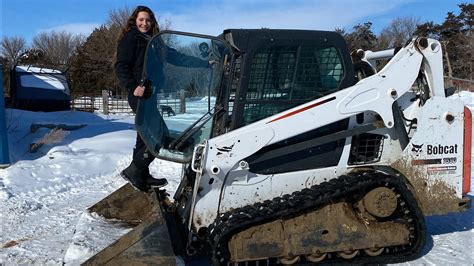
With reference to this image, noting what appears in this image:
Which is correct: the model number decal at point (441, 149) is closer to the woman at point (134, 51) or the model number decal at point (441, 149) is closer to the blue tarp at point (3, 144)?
the woman at point (134, 51)

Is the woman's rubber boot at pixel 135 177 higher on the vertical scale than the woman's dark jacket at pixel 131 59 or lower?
lower

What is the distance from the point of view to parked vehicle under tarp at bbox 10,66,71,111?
17.7 meters

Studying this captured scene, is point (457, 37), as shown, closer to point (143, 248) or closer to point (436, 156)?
point (436, 156)

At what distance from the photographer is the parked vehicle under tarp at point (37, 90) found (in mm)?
17656

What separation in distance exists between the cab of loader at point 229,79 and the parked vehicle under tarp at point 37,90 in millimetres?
14907

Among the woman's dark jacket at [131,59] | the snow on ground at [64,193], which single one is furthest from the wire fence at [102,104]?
the woman's dark jacket at [131,59]

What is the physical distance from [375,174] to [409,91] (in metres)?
1.04

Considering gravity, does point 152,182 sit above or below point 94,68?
below

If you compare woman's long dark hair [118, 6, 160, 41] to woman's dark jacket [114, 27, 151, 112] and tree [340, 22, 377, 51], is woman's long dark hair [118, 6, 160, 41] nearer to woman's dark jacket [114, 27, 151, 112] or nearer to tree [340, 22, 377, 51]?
woman's dark jacket [114, 27, 151, 112]

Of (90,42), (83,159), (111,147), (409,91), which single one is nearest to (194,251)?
(409,91)

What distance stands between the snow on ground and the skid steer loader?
0.32m

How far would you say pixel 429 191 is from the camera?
456 centimetres

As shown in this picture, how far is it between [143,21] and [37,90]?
14556 mm

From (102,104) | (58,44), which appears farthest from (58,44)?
(102,104)
